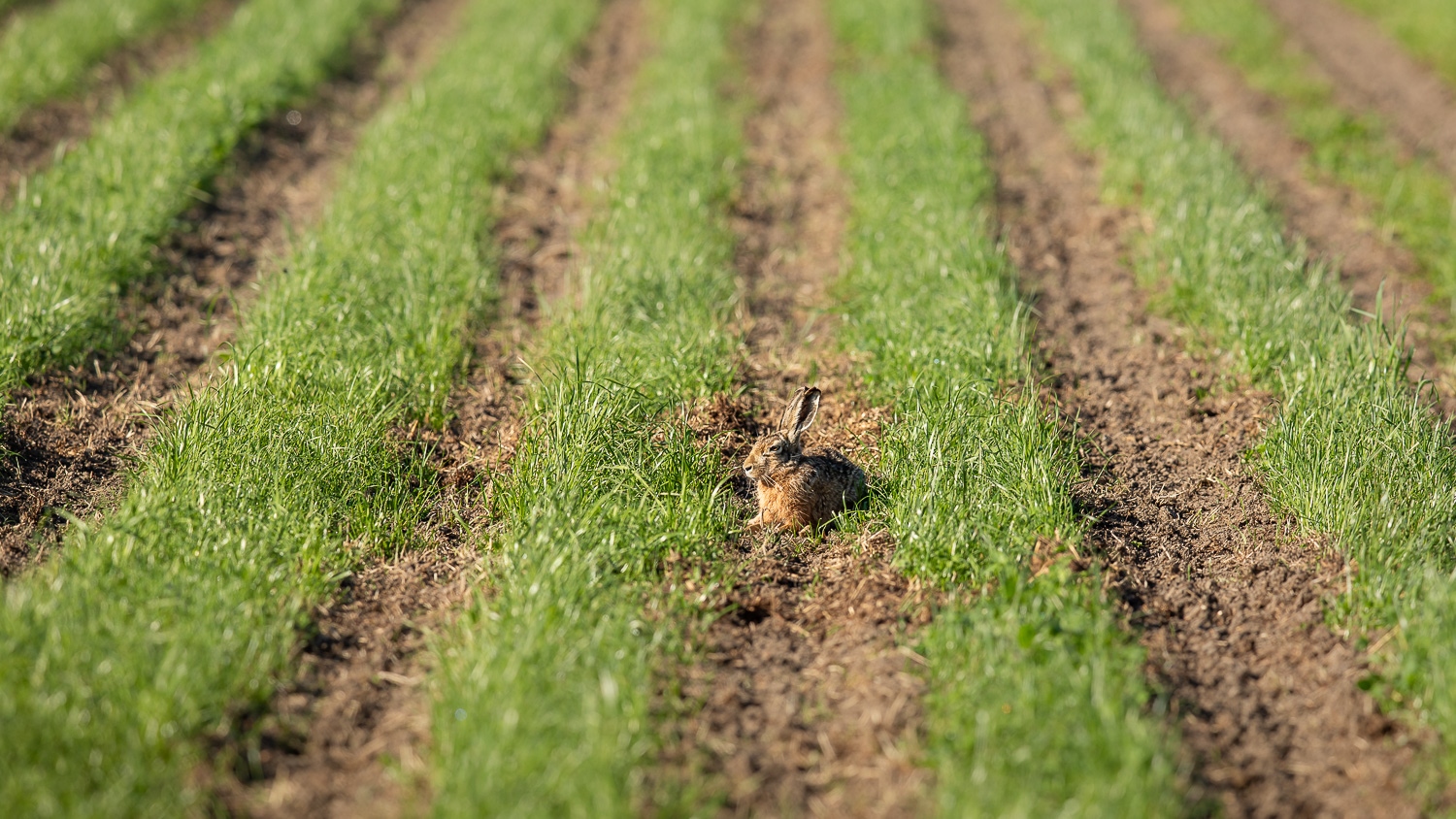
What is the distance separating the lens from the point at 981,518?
14.0ft

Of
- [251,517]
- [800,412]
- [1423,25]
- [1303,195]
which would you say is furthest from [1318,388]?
[1423,25]

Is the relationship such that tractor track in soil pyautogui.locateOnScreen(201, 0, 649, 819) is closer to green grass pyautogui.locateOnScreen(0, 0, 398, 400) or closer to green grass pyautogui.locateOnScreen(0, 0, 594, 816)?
green grass pyautogui.locateOnScreen(0, 0, 594, 816)

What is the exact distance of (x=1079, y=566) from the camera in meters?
4.12

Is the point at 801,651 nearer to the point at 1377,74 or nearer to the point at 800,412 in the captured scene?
the point at 800,412

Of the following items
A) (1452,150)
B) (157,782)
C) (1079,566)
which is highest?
(157,782)

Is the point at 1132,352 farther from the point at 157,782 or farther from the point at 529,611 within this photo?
the point at 157,782

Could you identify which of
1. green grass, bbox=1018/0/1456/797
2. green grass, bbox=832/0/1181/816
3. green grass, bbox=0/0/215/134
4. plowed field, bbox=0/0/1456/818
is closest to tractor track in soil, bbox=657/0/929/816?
plowed field, bbox=0/0/1456/818

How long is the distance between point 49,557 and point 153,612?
67 centimetres

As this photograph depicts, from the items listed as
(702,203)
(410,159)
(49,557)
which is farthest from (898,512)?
(410,159)

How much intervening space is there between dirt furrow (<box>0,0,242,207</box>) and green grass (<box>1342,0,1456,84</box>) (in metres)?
12.2

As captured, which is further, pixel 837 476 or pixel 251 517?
pixel 837 476

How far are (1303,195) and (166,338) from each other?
7643 mm

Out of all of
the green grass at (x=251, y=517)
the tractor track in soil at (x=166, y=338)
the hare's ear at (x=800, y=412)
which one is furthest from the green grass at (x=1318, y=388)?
the tractor track in soil at (x=166, y=338)

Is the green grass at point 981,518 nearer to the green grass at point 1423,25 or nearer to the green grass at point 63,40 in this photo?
the green grass at point 63,40
